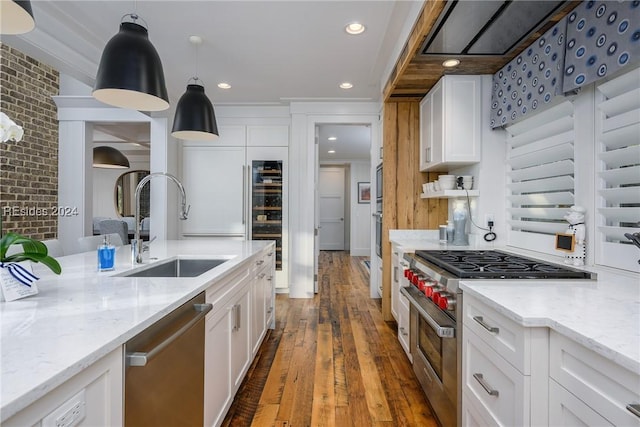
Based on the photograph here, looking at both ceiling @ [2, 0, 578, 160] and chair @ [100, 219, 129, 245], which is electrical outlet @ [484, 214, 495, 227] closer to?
ceiling @ [2, 0, 578, 160]

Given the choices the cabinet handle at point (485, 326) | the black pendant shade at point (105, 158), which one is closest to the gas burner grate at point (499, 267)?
the cabinet handle at point (485, 326)

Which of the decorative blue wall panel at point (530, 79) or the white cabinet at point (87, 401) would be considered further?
the decorative blue wall panel at point (530, 79)

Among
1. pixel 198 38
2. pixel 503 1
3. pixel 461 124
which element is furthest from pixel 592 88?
pixel 198 38

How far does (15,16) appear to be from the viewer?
Result: 3.88 feet

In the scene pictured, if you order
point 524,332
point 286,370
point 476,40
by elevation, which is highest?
point 476,40

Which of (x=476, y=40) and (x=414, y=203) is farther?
(x=414, y=203)

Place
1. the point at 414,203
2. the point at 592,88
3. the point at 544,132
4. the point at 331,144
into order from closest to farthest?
the point at 592,88 < the point at 544,132 < the point at 414,203 < the point at 331,144

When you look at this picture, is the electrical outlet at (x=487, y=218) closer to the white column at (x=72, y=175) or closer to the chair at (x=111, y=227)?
the white column at (x=72, y=175)

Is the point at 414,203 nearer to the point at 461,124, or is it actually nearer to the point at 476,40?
the point at 461,124

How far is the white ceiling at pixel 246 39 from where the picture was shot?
224cm

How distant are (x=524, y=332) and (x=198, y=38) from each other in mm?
2991

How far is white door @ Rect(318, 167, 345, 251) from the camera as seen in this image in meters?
8.98

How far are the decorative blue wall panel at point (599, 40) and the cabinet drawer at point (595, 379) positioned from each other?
122 centimetres

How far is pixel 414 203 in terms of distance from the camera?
10.4 ft
